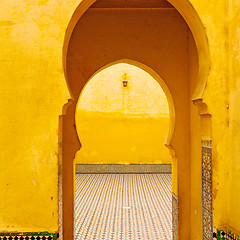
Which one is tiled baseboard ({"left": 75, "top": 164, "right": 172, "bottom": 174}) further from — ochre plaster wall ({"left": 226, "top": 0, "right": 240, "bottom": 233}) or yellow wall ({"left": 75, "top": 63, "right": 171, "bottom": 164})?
ochre plaster wall ({"left": 226, "top": 0, "right": 240, "bottom": 233})

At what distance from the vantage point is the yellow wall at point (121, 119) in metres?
11.2

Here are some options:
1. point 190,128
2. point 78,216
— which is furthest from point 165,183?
point 190,128

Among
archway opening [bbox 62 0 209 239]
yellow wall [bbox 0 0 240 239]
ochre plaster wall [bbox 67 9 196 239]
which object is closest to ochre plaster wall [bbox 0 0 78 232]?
yellow wall [bbox 0 0 240 239]

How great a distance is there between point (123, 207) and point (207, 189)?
15.1 ft

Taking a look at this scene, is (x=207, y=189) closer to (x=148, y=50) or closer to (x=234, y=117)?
(x=234, y=117)

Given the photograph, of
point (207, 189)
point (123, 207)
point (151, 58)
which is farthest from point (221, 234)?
point (123, 207)

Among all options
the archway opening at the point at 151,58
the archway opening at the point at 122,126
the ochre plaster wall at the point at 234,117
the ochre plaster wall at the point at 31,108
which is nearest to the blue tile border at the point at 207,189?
the ochre plaster wall at the point at 234,117

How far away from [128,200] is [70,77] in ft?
14.4

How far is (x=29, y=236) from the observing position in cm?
245

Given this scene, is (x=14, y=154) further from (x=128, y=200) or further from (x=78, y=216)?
(x=128, y=200)

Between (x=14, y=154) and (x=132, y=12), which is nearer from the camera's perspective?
(x=14, y=154)

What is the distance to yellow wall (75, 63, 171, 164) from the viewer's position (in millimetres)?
11203

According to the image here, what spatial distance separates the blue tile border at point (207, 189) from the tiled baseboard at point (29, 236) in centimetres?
120

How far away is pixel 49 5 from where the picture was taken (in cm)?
252
